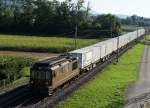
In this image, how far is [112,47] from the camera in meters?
80.4

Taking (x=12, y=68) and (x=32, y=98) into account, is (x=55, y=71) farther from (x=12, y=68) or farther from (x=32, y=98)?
(x=12, y=68)

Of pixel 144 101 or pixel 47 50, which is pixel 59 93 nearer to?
pixel 144 101

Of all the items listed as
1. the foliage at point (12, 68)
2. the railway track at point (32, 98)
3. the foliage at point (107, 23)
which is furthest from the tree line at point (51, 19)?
the railway track at point (32, 98)

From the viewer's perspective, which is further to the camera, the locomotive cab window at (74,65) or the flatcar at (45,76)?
the locomotive cab window at (74,65)

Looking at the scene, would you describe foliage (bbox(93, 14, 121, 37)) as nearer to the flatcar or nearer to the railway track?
the railway track

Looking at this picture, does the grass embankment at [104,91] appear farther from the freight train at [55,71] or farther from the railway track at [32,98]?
the freight train at [55,71]

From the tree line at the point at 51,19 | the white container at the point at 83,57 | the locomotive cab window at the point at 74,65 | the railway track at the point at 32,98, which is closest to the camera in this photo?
the railway track at the point at 32,98

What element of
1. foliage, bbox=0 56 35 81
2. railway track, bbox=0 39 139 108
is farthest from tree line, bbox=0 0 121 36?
railway track, bbox=0 39 139 108

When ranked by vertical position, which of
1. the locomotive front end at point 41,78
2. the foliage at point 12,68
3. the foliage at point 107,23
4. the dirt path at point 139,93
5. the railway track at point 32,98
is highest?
the foliage at point 107,23

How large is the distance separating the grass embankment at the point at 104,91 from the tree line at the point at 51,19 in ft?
289

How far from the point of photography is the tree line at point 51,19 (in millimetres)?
149125

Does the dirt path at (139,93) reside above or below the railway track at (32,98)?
below

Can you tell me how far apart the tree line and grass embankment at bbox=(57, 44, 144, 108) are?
8821 cm

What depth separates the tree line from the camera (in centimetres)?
14912
